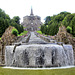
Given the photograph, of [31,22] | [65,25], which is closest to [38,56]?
[65,25]

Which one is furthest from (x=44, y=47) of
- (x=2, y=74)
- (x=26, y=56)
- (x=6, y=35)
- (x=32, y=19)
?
(x=32, y=19)

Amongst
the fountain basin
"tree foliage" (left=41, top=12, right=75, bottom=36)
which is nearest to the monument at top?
"tree foliage" (left=41, top=12, right=75, bottom=36)

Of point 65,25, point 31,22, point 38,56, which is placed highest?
point 31,22

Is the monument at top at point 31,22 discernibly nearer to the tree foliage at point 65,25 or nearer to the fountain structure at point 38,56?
the tree foliage at point 65,25

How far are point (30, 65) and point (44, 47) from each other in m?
2.66

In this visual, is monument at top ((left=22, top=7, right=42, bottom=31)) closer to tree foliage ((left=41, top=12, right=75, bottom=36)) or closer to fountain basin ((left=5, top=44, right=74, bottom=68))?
tree foliage ((left=41, top=12, right=75, bottom=36))

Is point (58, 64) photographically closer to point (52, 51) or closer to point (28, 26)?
point (52, 51)

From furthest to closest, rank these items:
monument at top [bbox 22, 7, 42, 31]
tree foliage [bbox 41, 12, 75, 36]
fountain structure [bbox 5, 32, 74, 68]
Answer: monument at top [bbox 22, 7, 42, 31] < tree foliage [bbox 41, 12, 75, 36] < fountain structure [bbox 5, 32, 74, 68]

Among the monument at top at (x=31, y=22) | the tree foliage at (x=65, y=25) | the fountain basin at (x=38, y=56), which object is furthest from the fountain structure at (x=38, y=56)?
the monument at top at (x=31, y=22)

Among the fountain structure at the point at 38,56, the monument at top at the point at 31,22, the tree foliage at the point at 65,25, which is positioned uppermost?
the monument at top at the point at 31,22

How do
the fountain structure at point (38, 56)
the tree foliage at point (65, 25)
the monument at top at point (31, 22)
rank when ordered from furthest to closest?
the monument at top at point (31, 22), the tree foliage at point (65, 25), the fountain structure at point (38, 56)

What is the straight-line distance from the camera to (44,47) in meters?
19.5

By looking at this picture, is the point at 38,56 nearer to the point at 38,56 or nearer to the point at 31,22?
the point at 38,56

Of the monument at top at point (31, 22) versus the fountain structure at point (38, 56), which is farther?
the monument at top at point (31, 22)
